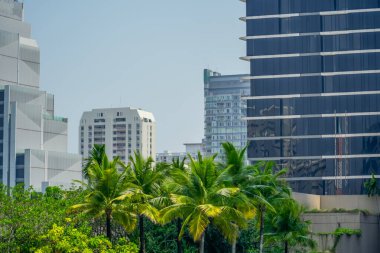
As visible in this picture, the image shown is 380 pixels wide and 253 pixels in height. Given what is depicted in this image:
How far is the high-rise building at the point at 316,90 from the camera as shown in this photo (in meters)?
152

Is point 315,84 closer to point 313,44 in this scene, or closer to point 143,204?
point 313,44

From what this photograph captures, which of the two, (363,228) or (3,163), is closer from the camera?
(363,228)

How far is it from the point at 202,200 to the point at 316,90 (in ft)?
315

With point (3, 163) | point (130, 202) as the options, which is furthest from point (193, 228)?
point (3, 163)

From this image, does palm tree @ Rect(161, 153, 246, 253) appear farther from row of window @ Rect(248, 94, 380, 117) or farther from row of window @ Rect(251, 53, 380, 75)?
row of window @ Rect(251, 53, 380, 75)

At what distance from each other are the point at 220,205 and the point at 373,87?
9480 centimetres

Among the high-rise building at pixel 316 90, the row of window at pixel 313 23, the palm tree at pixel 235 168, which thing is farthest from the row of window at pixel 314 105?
the palm tree at pixel 235 168

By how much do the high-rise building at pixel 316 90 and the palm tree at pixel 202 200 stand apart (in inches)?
3531

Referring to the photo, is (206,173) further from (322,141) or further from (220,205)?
(322,141)

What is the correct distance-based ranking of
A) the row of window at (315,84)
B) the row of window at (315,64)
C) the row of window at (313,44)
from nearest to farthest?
the row of window at (315,84) → the row of window at (315,64) → the row of window at (313,44)

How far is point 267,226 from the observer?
83688mm

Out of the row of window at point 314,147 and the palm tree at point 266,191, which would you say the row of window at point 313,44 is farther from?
the palm tree at point 266,191

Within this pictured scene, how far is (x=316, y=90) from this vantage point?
6097 inches

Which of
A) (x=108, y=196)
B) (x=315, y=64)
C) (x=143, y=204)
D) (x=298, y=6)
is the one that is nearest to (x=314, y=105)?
(x=315, y=64)
